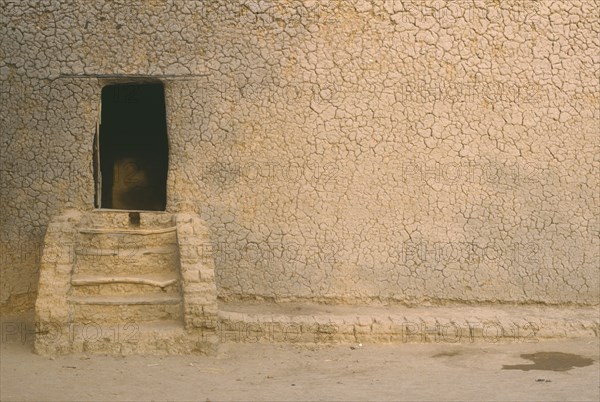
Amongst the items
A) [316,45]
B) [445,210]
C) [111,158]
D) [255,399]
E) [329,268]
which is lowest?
[255,399]

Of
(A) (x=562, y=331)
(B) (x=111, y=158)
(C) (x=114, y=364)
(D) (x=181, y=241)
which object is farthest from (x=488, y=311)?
(B) (x=111, y=158)

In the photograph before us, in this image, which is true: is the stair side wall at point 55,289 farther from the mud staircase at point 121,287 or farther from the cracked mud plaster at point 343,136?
the cracked mud plaster at point 343,136

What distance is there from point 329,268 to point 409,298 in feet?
2.74

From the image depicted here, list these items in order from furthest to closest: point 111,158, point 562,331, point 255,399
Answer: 1. point 111,158
2. point 562,331
3. point 255,399

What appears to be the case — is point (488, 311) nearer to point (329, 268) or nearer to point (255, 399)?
point (329, 268)

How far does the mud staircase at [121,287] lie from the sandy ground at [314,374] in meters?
0.17

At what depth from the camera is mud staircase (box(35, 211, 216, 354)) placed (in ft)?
22.3

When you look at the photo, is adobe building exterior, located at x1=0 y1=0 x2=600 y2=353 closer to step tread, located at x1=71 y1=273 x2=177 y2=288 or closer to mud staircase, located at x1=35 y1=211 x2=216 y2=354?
mud staircase, located at x1=35 y1=211 x2=216 y2=354

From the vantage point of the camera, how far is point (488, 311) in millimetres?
8055

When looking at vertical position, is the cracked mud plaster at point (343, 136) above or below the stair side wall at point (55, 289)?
above

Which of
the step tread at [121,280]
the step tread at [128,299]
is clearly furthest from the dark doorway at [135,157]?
the step tread at [128,299]

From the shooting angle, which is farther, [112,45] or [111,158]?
[111,158]

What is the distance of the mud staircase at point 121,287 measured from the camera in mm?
6809

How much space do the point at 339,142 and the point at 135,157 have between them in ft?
11.4
